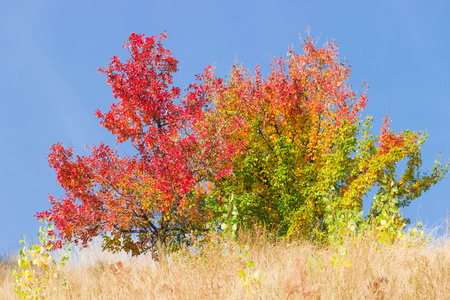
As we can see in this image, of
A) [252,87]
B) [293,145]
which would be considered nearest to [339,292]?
[293,145]

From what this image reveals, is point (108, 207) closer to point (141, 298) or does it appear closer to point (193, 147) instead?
point (193, 147)

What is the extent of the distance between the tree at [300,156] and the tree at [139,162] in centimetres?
88

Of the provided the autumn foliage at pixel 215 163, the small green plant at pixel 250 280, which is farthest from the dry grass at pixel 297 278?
the autumn foliage at pixel 215 163

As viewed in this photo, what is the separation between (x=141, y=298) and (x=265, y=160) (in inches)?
282

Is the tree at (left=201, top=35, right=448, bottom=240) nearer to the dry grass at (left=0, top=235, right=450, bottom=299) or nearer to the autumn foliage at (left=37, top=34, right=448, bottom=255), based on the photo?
the autumn foliage at (left=37, top=34, right=448, bottom=255)

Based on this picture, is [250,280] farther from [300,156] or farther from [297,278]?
[300,156]

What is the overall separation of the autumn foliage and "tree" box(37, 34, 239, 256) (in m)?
0.03

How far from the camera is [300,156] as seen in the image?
13.4 m

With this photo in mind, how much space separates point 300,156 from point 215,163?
2.81 meters

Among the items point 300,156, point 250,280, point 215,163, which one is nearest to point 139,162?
point 215,163

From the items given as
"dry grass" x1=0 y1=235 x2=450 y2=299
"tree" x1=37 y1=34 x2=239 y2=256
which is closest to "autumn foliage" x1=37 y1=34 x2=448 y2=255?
"tree" x1=37 y1=34 x2=239 y2=256

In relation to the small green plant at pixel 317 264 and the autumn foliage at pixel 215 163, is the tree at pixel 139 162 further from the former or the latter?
the small green plant at pixel 317 264

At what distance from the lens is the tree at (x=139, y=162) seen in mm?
11961

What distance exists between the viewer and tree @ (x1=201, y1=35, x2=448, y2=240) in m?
12.1
